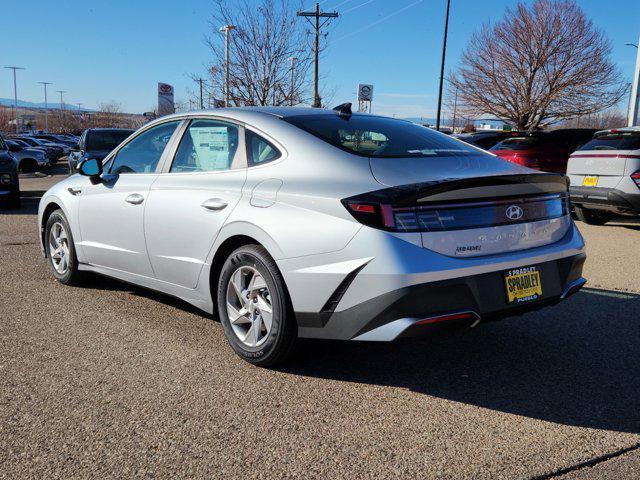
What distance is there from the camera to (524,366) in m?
3.96

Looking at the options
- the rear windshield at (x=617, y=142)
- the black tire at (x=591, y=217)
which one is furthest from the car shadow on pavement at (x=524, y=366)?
the black tire at (x=591, y=217)

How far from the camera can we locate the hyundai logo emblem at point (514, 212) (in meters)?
3.52

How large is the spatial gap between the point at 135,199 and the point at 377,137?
1.88 metres

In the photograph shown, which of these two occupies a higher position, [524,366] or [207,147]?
[207,147]

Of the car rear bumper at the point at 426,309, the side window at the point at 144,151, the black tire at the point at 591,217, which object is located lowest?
the black tire at the point at 591,217

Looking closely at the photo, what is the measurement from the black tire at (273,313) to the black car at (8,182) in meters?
10.2

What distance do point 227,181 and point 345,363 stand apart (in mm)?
1355

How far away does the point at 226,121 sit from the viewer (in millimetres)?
4355

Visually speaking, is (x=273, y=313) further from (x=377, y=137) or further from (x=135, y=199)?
(x=135, y=199)

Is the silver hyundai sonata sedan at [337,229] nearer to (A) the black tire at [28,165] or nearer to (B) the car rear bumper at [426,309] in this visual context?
(B) the car rear bumper at [426,309]

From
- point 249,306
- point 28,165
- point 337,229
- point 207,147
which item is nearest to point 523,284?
point 337,229

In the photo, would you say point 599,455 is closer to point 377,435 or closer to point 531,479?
point 531,479

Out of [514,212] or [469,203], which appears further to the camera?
[514,212]

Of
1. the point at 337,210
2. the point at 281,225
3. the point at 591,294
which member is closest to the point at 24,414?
the point at 281,225
